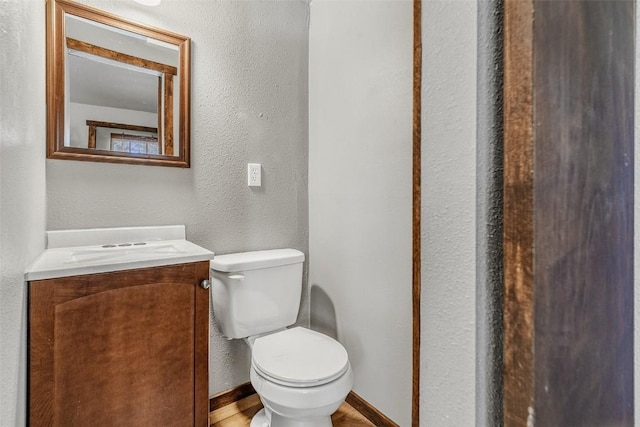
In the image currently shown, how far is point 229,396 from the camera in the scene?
63.4 inches

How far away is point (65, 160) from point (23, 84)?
1.45 feet

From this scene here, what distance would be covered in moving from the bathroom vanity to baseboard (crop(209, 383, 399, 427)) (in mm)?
420

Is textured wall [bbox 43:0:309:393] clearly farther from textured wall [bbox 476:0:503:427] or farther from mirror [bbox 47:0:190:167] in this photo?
textured wall [bbox 476:0:503:427]

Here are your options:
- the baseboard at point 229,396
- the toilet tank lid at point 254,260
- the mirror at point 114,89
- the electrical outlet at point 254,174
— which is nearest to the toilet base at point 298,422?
the baseboard at point 229,396

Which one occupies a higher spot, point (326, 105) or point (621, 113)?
point (326, 105)

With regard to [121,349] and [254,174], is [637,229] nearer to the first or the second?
[121,349]

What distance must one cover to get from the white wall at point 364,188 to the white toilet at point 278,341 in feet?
0.75

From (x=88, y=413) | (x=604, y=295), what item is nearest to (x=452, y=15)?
(x=604, y=295)

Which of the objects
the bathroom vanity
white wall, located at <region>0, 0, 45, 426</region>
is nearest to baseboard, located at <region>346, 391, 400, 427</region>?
the bathroom vanity

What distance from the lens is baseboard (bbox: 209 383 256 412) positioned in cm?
156

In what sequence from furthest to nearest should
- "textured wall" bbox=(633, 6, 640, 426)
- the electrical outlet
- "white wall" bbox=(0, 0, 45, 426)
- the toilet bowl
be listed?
the electrical outlet < the toilet bowl < "white wall" bbox=(0, 0, 45, 426) < "textured wall" bbox=(633, 6, 640, 426)

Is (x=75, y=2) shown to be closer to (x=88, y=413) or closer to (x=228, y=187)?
(x=228, y=187)

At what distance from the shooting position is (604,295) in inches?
17.5

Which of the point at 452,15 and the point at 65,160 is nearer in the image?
the point at 452,15
